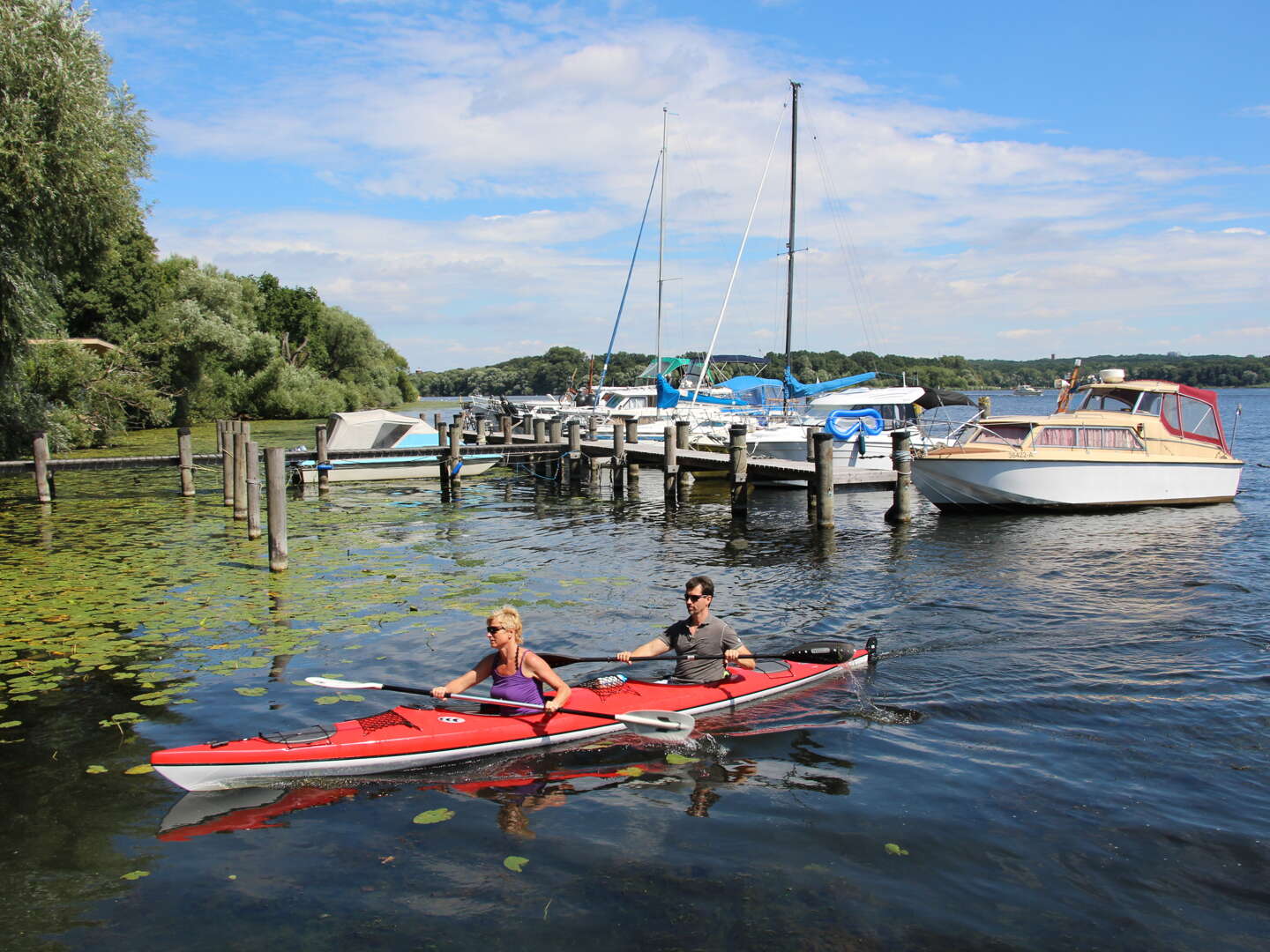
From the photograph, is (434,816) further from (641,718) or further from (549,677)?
(641,718)

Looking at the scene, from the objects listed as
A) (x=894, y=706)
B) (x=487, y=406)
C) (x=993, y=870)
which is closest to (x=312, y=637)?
(x=894, y=706)

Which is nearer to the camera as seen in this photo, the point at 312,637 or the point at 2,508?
the point at 312,637

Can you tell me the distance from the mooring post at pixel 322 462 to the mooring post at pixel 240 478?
190 inches

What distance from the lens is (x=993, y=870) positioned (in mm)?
6191

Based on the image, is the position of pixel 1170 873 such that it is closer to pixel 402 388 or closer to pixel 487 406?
pixel 487 406

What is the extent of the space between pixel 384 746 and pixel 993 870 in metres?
4.39

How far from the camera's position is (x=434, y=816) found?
684 centimetres

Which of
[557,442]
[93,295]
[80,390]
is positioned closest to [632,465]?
[557,442]

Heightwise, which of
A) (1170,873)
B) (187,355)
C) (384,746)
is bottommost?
(1170,873)

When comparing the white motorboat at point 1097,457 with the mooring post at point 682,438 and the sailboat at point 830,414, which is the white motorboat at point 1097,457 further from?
the mooring post at point 682,438

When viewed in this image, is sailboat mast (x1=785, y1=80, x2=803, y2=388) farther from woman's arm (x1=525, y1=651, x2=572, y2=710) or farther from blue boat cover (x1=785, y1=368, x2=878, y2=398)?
woman's arm (x1=525, y1=651, x2=572, y2=710)

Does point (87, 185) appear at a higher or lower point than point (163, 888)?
higher

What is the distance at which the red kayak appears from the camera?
680 centimetres

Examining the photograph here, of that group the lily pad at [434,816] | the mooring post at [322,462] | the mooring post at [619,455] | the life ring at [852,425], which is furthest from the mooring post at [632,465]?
the lily pad at [434,816]
